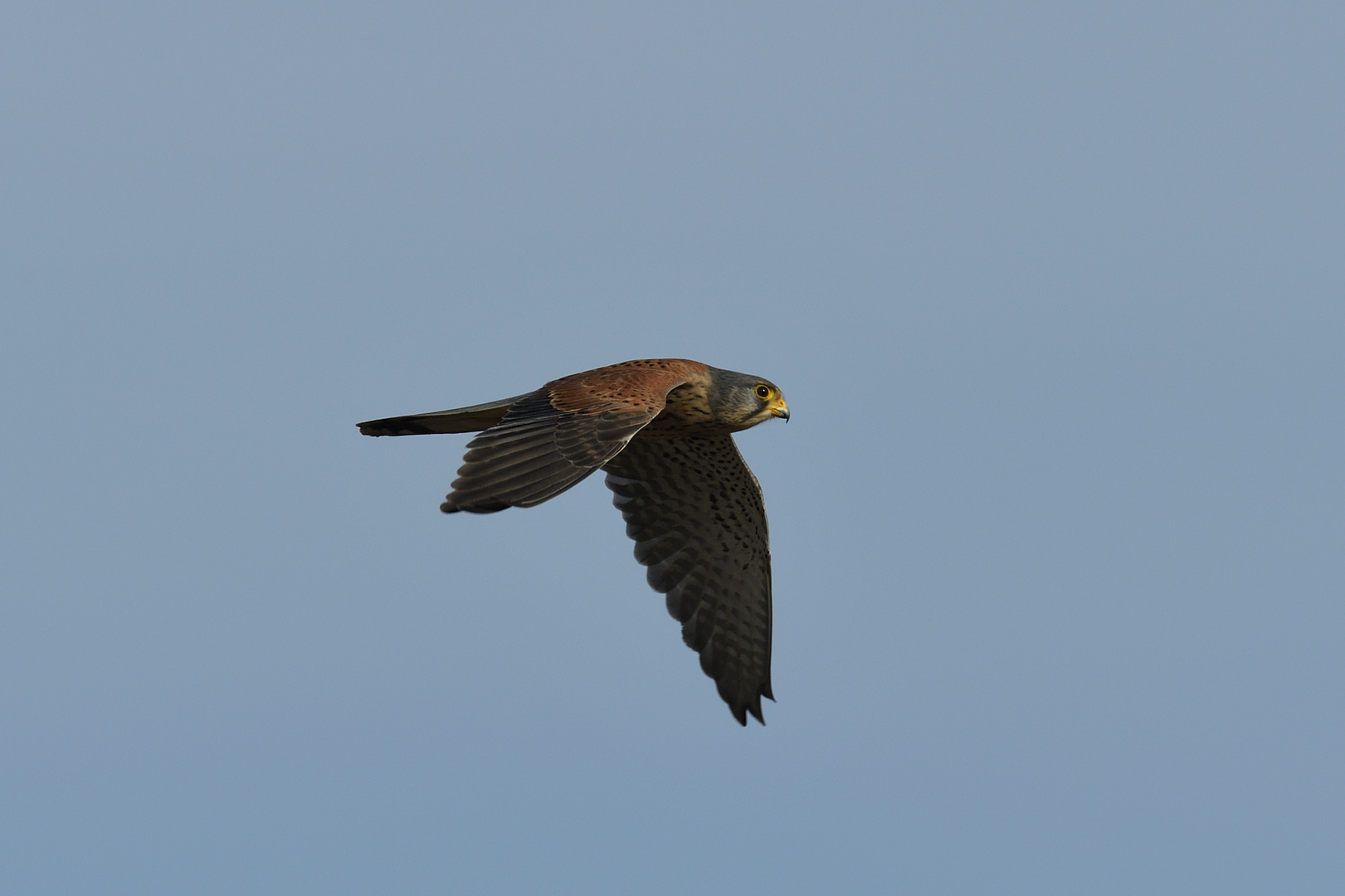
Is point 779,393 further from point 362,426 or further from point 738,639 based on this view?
point 362,426

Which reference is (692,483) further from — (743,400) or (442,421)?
(442,421)

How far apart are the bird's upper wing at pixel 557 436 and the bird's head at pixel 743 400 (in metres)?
0.43

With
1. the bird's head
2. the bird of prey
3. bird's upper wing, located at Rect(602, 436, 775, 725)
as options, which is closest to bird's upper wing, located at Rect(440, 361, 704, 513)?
the bird of prey

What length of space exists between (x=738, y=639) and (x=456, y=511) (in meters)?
4.10

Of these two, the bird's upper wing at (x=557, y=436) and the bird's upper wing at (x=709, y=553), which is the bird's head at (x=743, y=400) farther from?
the bird's upper wing at (x=709, y=553)

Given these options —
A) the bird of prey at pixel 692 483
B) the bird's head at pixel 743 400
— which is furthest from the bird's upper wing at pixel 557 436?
the bird's head at pixel 743 400

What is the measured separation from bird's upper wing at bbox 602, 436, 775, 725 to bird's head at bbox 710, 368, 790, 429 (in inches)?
33.7

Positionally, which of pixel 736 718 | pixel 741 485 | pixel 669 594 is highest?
pixel 741 485

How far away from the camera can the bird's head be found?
9.97 m

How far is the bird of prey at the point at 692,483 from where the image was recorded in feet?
29.9

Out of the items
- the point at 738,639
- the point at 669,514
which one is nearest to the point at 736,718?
the point at 738,639

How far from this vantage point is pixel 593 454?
319 inches

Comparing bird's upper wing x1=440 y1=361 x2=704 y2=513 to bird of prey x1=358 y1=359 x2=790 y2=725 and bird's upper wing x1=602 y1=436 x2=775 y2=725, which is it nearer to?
bird of prey x1=358 y1=359 x2=790 y2=725

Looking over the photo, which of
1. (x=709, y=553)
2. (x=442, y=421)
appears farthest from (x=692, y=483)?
(x=442, y=421)
